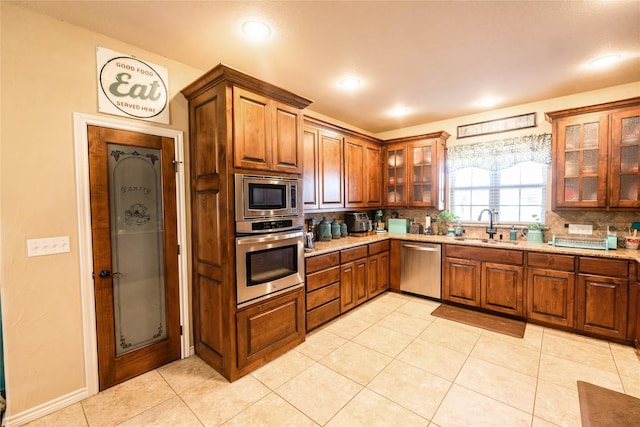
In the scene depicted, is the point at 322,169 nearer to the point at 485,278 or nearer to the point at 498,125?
the point at 485,278

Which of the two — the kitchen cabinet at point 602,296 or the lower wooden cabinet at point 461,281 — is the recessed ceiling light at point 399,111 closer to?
the lower wooden cabinet at point 461,281

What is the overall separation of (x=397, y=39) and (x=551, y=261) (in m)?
2.95

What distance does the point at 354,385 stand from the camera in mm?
2232

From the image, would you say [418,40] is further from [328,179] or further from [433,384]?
[433,384]

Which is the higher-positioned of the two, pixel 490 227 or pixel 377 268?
pixel 490 227

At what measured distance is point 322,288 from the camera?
3221 mm

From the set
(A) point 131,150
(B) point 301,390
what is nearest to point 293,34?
(A) point 131,150

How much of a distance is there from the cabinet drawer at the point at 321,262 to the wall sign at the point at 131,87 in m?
1.98

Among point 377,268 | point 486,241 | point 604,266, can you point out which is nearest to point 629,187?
point 604,266

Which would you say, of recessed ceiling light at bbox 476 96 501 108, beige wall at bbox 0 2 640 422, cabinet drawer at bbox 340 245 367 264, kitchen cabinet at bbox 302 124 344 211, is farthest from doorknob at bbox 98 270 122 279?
recessed ceiling light at bbox 476 96 501 108

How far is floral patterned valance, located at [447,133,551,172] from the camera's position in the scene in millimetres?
Result: 3668

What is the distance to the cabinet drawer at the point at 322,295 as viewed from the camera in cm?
308

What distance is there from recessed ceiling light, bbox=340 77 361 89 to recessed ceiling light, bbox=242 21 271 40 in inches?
42.5

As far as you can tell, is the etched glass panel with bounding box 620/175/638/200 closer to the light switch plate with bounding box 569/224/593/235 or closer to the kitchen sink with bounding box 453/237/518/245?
the light switch plate with bounding box 569/224/593/235
